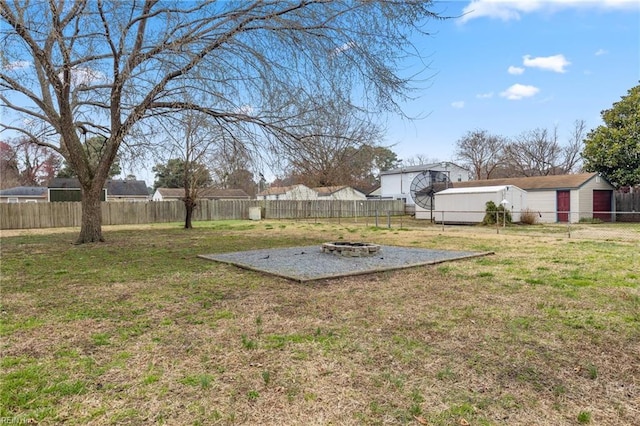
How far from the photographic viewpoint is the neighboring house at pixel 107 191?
30562 millimetres

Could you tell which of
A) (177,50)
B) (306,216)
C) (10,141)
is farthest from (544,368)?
(306,216)

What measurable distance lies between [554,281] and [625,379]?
3.18 meters

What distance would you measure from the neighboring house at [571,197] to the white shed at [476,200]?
659 millimetres

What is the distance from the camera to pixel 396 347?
10.2 feet

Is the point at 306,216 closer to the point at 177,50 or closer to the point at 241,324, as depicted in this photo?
the point at 177,50

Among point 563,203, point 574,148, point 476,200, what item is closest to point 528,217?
point 476,200

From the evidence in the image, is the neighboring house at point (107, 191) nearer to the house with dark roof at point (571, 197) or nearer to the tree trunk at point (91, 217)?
the tree trunk at point (91, 217)

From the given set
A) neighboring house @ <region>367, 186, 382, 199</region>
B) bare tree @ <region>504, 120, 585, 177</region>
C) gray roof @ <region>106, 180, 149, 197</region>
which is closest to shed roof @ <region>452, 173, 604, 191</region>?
bare tree @ <region>504, 120, 585, 177</region>

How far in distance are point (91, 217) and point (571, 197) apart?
69.8ft

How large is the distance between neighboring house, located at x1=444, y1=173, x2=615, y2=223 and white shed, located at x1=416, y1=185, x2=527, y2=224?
659 millimetres

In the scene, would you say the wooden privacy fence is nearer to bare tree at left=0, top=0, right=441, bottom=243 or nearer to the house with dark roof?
the house with dark roof

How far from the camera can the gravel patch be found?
6.15 metres

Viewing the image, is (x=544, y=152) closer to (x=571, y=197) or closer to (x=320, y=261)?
(x=571, y=197)

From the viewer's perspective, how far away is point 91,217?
10336 millimetres
